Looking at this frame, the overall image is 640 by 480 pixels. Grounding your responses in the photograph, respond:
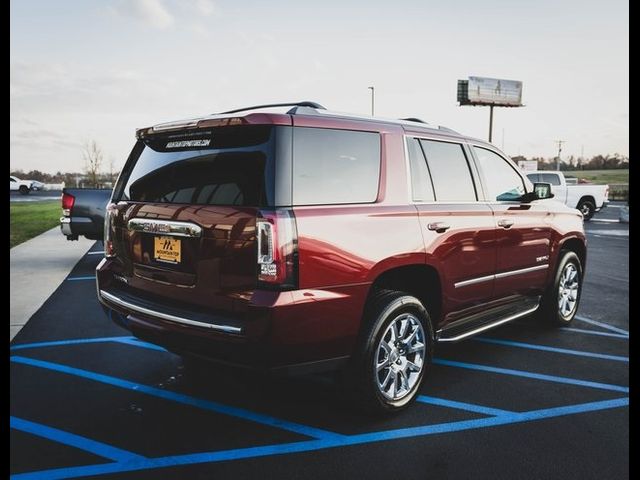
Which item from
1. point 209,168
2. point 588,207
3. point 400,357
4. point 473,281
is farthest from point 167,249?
point 588,207

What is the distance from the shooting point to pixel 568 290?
5812 millimetres

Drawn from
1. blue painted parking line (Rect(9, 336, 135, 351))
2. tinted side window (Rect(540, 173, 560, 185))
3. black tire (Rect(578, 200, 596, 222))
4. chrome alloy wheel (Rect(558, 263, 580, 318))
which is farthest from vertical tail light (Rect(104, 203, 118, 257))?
black tire (Rect(578, 200, 596, 222))

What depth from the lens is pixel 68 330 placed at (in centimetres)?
550

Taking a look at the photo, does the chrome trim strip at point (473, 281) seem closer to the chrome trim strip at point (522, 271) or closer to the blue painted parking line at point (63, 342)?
the chrome trim strip at point (522, 271)

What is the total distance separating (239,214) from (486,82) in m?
61.6

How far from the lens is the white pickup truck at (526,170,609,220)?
20.5m

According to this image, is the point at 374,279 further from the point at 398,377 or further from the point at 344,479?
the point at 344,479

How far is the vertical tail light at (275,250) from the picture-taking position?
9.14 ft

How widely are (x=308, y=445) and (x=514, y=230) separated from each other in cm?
275

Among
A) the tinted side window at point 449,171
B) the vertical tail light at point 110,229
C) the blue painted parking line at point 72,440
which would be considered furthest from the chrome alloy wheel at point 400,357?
the vertical tail light at point 110,229

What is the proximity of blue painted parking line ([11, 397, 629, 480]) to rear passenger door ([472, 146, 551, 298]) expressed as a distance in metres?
1.20

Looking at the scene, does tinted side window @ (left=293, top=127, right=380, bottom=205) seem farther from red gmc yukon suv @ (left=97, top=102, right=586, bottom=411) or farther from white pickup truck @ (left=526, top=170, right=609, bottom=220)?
white pickup truck @ (left=526, top=170, right=609, bottom=220)

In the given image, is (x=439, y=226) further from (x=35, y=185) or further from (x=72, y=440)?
(x=35, y=185)

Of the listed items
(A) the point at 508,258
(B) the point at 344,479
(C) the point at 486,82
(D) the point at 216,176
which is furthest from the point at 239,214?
(C) the point at 486,82
